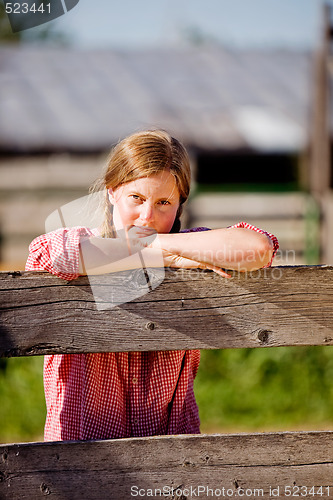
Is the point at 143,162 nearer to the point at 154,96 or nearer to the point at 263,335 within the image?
the point at 263,335

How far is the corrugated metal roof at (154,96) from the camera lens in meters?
13.5

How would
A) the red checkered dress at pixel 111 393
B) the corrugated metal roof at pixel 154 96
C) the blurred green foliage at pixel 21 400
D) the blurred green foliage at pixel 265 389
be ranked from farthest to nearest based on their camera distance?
1. the corrugated metal roof at pixel 154 96
2. the blurred green foliage at pixel 265 389
3. the blurred green foliage at pixel 21 400
4. the red checkered dress at pixel 111 393

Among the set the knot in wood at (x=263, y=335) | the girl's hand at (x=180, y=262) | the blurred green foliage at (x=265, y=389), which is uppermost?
the girl's hand at (x=180, y=262)

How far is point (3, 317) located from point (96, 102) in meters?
14.0

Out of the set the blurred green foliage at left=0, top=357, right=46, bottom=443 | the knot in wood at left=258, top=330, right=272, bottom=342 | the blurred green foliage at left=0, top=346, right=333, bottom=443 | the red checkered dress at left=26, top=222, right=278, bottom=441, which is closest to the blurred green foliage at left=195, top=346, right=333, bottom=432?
the blurred green foliage at left=0, top=346, right=333, bottom=443

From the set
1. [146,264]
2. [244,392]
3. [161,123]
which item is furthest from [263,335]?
[161,123]

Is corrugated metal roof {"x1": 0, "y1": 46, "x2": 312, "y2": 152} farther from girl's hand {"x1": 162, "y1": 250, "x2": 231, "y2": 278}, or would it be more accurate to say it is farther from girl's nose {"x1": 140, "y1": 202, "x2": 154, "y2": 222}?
girl's hand {"x1": 162, "y1": 250, "x2": 231, "y2": 278}

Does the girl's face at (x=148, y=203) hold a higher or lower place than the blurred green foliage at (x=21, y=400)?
higher

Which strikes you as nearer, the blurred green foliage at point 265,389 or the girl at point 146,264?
the girl at point 146,264

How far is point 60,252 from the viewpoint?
1773 millimetres

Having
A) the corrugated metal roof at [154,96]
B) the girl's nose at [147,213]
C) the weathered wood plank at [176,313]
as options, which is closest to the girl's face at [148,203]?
the girl's nose at [147,213]

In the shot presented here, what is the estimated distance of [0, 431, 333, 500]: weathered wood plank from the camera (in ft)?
5.94

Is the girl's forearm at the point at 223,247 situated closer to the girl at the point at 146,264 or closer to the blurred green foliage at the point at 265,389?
the girl at the point at 146,264

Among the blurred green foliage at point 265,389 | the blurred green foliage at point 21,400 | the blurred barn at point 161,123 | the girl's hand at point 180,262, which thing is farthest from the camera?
the blurred barn at point 161,123
